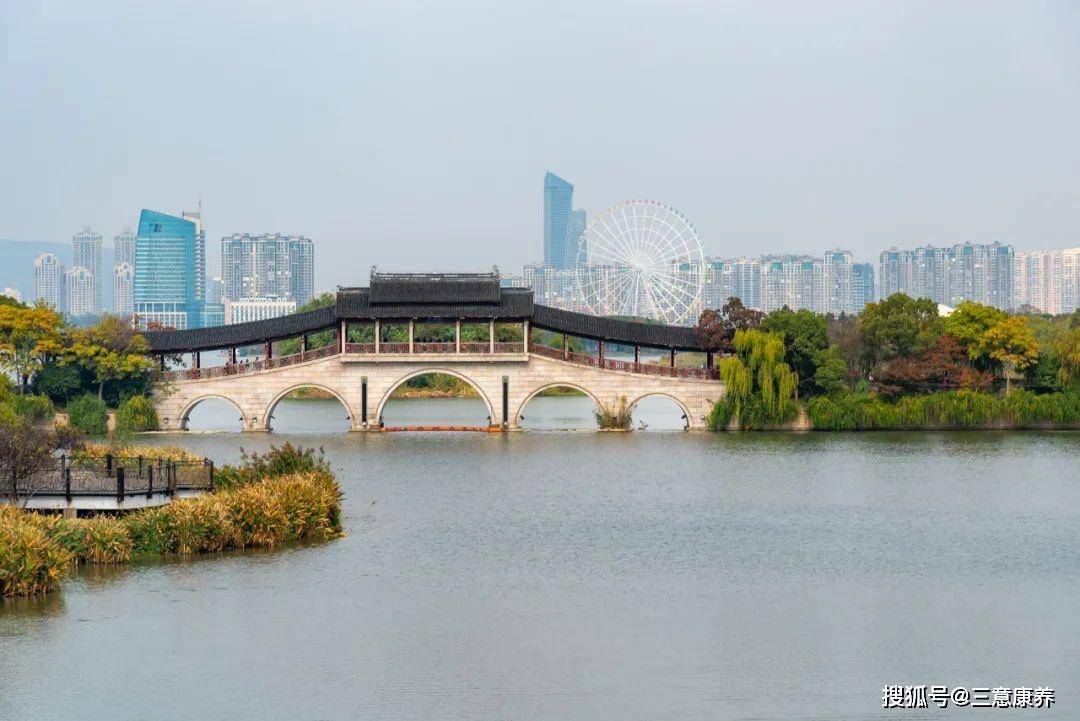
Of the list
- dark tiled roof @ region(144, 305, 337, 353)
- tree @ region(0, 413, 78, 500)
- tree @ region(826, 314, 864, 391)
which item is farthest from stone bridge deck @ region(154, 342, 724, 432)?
tree @ region(0, 413, 78, 500)

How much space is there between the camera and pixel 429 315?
5297 cm

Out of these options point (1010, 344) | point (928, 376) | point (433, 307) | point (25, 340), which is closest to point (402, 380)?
point (433, 307)

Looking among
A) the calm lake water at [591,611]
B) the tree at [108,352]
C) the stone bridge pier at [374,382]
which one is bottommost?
the calm lake water at [591,611]

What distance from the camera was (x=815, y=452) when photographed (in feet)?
151

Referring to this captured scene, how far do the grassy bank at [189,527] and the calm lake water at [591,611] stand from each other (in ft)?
1.77

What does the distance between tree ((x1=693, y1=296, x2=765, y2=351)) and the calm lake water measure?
15265 mm

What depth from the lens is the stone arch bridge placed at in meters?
52.7

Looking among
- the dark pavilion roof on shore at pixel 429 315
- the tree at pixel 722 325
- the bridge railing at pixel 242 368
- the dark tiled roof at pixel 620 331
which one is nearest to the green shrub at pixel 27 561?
the bridge railing at pixel 242 368

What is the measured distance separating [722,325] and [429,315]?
1016cm

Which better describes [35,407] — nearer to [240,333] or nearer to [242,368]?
[242,368]

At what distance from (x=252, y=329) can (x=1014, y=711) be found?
40.2m

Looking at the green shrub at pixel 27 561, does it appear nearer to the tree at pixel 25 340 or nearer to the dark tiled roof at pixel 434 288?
the tree at pixel 25 340

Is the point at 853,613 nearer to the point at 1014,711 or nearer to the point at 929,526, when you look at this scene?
the point at 1014,711

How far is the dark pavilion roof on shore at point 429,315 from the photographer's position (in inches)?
2090
